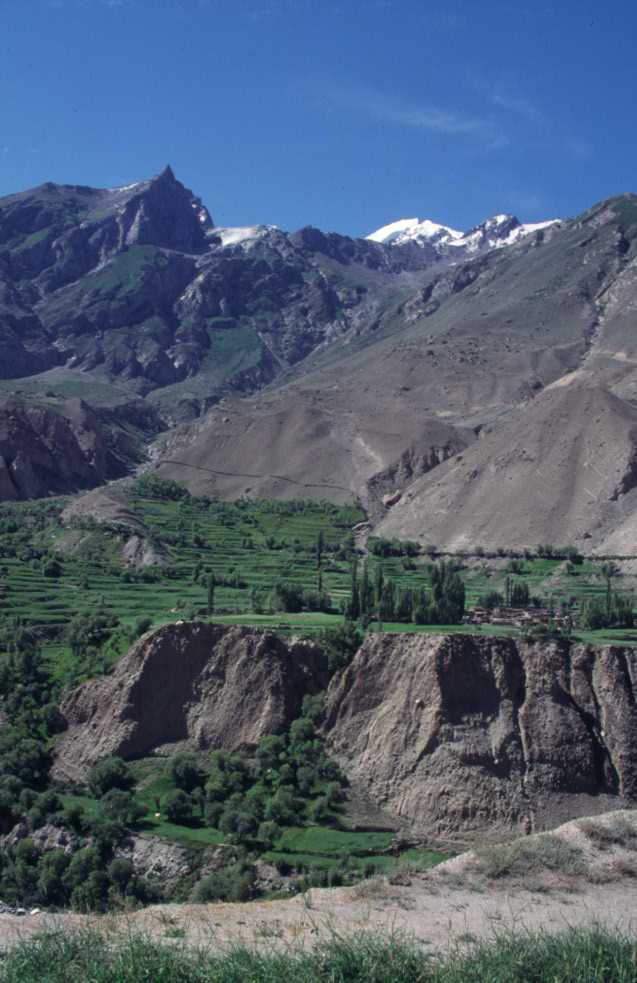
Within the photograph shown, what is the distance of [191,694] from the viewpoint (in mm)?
51219

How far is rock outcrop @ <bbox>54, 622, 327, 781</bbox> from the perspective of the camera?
49188mm

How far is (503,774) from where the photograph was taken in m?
43.2

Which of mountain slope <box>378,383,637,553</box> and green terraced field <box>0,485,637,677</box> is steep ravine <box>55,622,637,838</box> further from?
mountain slope <box>378,383,637,553</box>

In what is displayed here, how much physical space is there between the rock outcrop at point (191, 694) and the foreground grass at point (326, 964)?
2987 centimetres

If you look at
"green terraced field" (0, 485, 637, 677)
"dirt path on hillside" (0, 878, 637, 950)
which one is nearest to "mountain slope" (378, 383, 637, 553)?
"green terraced field" (0, 485, 637, 677)

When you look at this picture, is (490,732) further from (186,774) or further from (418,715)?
(186,774)

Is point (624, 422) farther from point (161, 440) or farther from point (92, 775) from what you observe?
point (161, 440)

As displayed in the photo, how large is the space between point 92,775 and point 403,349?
447 feet

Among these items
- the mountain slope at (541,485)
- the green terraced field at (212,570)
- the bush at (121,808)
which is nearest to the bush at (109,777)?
the bush at (121,808)

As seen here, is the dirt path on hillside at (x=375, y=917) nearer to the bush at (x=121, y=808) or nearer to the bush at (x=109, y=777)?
the bush at (x=121, y=808)

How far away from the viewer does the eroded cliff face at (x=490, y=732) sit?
4247cm

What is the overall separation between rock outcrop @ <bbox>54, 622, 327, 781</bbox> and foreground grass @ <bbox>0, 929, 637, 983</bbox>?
29.9m

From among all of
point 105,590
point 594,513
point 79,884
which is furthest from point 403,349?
point 79,884

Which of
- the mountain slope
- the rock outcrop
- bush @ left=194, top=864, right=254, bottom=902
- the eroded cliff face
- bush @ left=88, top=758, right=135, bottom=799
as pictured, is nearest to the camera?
bush @ left=194, top=864, right=254, bottom=902
